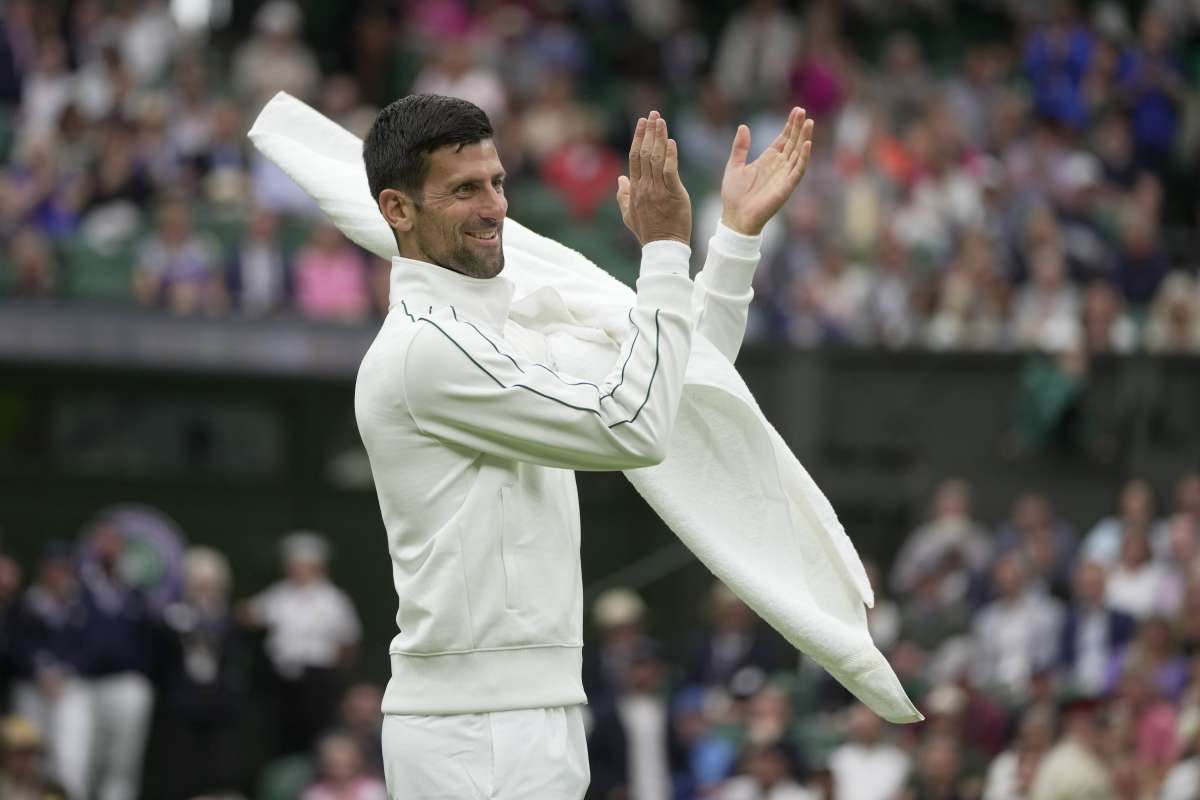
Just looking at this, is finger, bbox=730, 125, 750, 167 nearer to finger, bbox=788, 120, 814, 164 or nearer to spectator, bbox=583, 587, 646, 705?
finger, bbox=788, 120, 814, 164

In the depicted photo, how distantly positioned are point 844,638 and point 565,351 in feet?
2.58

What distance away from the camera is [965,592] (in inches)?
470

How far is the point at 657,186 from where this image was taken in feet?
13.0

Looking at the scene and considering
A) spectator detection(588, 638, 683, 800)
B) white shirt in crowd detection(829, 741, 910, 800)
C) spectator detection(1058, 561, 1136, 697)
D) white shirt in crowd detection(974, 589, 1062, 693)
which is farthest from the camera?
white shirt in crowd detection(974, 589, 1062, 693)

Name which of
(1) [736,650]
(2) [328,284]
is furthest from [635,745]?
(2) [328,284]

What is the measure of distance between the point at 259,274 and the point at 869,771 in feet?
17.0

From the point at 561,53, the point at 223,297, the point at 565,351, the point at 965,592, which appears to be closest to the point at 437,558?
the point at 565,351

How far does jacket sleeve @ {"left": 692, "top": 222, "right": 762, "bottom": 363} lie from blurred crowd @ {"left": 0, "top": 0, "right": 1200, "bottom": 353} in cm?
905

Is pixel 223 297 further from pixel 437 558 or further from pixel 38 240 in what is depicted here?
pixel 437 558

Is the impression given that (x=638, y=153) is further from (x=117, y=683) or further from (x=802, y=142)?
(x=117, y=683)

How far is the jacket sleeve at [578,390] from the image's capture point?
394 cm

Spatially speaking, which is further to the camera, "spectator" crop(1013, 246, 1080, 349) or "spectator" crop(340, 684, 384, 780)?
"spectator" crop(1013, 246, 1080, 349)

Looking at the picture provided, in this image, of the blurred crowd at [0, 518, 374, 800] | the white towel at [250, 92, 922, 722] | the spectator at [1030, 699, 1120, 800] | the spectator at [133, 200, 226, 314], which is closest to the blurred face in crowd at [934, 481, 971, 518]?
the spectator at [1030, 699, 1120, 800]

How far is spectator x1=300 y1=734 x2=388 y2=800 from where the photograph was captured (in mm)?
10656
